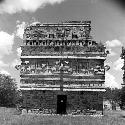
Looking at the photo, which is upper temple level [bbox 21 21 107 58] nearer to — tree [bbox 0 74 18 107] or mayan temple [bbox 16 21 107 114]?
mayan temple [bbox 16 21 107 114]

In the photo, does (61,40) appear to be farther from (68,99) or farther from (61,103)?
(61,103)

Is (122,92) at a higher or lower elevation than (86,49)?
lower

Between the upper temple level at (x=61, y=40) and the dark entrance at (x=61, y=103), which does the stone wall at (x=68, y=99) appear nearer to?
the dark entrance at (x=61, y=103)

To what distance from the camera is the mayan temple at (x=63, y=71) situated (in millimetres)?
28828

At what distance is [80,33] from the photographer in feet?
100

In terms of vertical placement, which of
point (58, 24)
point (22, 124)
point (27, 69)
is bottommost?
point (22, 124)

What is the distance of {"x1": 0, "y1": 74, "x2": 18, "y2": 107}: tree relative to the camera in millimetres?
73000

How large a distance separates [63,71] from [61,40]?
11.1 feet

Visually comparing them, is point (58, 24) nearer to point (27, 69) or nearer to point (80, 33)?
point (80, 33)

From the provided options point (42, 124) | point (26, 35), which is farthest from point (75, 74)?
point (42, 124)

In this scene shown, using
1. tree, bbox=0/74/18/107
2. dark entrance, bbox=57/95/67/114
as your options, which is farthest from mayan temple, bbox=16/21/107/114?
tree, bbox=0/74/18/107

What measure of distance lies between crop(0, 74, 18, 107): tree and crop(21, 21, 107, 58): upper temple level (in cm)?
4452

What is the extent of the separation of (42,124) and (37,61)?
10683mm

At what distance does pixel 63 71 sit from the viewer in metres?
29.3
